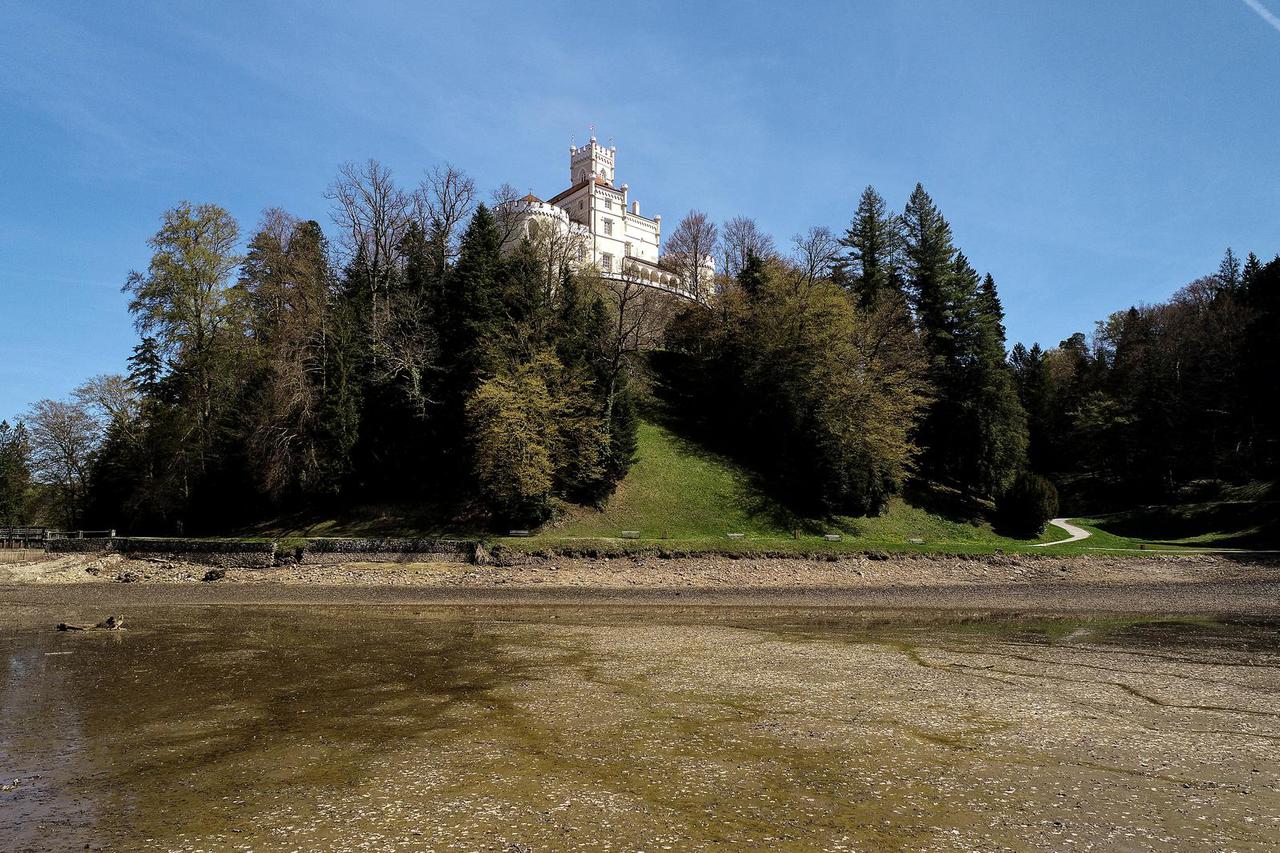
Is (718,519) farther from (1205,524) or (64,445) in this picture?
(64,445)

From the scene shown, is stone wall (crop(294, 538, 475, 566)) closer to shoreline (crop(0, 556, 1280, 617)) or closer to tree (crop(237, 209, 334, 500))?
shoreline (crop(0, 556, 1280, 617))

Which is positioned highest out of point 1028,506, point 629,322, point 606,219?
point 606,219

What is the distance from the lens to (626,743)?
9.36 metres

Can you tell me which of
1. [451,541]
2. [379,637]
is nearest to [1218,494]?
[451,541]

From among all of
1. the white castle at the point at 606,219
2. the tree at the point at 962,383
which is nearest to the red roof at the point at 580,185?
the white castle at the point at 606,219

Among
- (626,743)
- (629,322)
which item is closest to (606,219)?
(629,322)

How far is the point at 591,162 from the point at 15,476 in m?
70.3

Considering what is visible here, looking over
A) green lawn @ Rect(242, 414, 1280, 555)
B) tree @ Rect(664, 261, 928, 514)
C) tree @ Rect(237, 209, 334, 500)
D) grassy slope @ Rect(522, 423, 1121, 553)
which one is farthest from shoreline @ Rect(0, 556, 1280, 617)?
tree @ Rect(664, 261, 928, 514)

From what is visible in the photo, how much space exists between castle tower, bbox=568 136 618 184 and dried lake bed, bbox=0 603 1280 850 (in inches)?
3387

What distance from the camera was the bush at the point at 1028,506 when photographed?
1702 inches

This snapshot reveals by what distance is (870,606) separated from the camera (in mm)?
27453

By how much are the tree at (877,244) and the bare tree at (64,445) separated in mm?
60528

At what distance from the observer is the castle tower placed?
94188 mm

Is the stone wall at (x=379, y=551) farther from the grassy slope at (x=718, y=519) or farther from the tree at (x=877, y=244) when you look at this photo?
the tree at (x=877, y=244)
